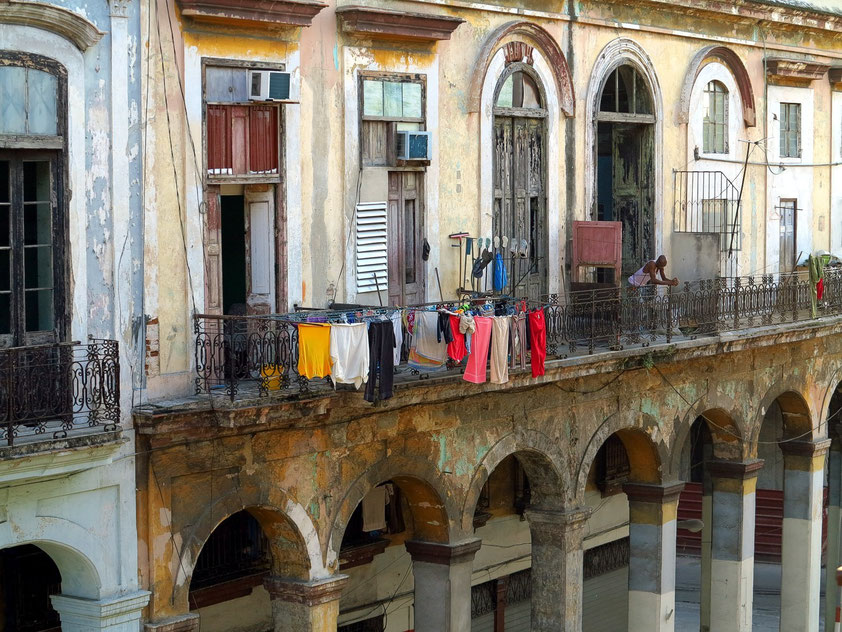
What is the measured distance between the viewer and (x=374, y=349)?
593 inches

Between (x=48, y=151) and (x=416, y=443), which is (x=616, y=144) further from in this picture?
(x=48, y=151)

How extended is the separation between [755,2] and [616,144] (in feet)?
9.74

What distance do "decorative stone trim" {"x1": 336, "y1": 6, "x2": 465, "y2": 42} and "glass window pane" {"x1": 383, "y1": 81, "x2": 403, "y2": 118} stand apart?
1.66ft

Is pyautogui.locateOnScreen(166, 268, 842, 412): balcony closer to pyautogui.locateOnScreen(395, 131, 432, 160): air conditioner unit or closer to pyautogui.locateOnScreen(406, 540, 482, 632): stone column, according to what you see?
pyautogui.locateOnScreen(395, 131, 432, 160): air conditioner unit

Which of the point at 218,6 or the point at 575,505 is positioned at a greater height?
the point at 218,6

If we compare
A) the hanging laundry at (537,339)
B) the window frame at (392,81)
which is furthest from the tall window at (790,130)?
the hanging laundry at (537,339)

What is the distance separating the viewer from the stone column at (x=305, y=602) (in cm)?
1603

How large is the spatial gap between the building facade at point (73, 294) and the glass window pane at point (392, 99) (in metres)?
3.58

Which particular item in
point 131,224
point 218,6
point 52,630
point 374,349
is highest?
point 218,6

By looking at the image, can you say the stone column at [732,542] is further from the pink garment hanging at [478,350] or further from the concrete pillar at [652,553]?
the pink garment hanging at [478,350]

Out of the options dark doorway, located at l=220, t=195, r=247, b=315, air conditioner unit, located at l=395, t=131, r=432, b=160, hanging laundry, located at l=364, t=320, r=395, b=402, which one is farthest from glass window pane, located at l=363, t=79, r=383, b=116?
hanging laundry, located at l=364, t=320, r=395, b=402

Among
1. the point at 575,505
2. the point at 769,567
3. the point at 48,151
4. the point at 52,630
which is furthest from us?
the point at 769,567

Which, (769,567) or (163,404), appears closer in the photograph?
(163,404)

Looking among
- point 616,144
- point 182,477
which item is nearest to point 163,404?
point 182,477
